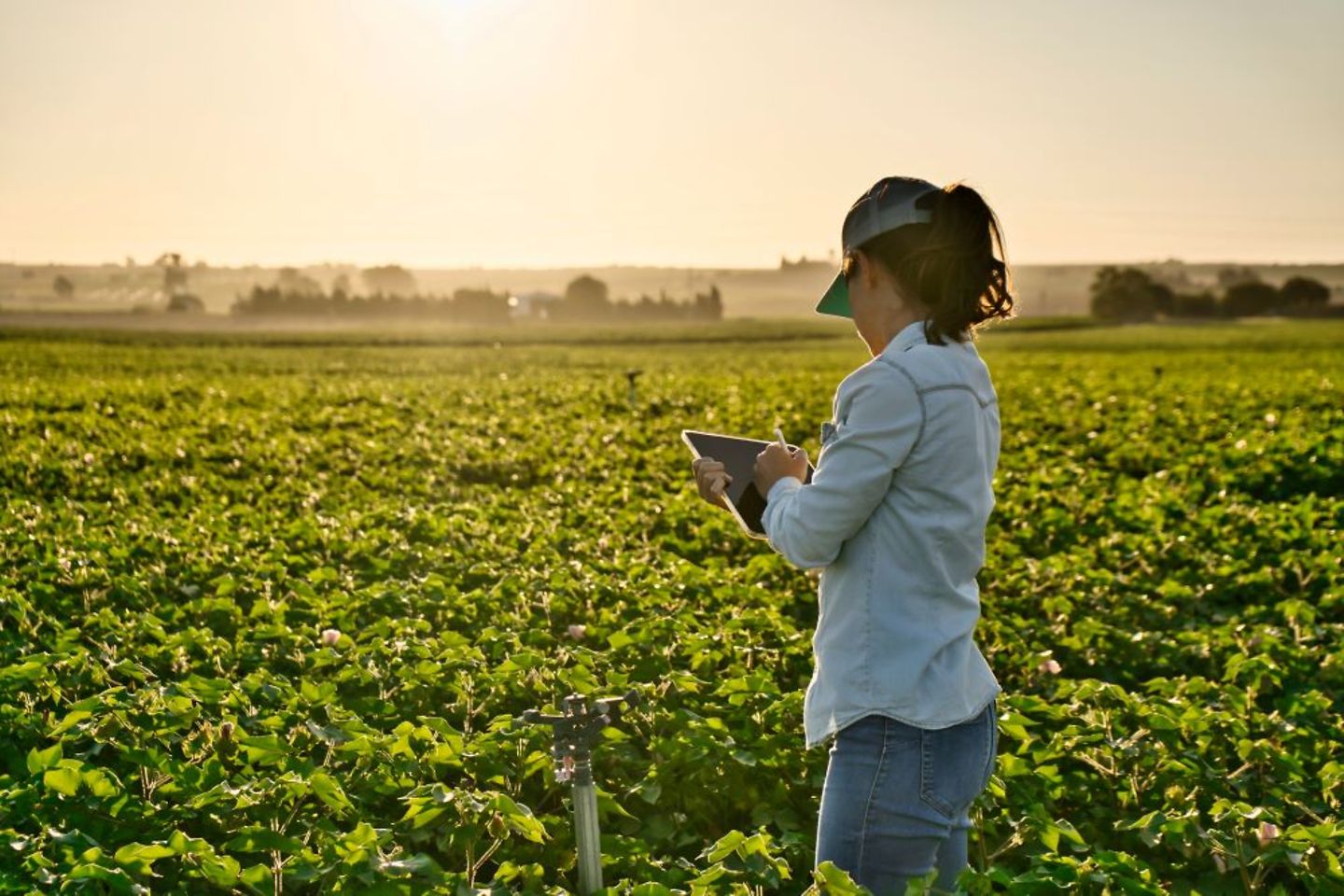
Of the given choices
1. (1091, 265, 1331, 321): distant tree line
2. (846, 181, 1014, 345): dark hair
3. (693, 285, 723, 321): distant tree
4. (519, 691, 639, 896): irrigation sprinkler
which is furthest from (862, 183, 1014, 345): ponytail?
(693, 285, 723, 321): distant tree

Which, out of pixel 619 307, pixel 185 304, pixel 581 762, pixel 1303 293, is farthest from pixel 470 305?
pixel 581 762

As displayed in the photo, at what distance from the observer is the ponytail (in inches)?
105

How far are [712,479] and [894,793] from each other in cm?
83

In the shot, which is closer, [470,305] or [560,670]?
[560,670]

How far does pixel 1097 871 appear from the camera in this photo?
10.7 feet

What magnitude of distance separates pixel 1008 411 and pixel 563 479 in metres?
9.46

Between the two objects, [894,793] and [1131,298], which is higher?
[1131,298]

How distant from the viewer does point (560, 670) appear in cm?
491

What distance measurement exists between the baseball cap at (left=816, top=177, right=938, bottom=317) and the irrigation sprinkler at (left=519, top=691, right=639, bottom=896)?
4.43 ft

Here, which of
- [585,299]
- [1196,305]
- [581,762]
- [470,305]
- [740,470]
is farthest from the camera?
[585,299]

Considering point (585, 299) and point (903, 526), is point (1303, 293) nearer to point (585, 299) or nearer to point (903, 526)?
point (585, 299)

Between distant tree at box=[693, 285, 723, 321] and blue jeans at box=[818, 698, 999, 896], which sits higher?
distant tree at box=[693, 285, 723, 321]

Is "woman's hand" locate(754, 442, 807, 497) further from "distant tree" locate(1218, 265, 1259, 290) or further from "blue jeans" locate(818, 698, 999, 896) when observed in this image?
"distant tree" locate(1218, 265, 1259, 290)

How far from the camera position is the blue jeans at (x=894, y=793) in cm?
271
